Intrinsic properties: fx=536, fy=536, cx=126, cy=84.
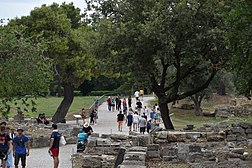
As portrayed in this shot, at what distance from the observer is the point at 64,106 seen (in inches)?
1613

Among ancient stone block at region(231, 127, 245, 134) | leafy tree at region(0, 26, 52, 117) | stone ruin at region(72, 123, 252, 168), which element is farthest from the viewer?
ancient stone block at region(231, 127, 245, 134)

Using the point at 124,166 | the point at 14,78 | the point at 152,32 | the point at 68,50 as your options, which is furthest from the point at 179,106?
the point at 124,166

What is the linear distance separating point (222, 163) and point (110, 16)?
1557 centimetres

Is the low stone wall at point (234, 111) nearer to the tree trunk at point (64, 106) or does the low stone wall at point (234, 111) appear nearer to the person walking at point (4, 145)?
the tree trunk at point (64, 106)

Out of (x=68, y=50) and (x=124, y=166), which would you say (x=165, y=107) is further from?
(x=124, y=166)

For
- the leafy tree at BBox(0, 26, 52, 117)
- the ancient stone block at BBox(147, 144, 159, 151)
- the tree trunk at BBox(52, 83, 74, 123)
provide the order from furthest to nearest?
the tree trunk at BBox(52, 83, 74, 123) < the ancient stone block at BBox(147, 144, 159, 151) < the leafy tree at BBox(0, 26, 52, 117)

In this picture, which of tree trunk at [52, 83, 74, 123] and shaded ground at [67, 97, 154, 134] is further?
tree trunk at [52, 83, 74, 123]

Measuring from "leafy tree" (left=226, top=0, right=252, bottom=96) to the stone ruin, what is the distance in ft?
9.16

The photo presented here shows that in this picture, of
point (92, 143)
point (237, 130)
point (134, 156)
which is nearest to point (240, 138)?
point (237, 130)

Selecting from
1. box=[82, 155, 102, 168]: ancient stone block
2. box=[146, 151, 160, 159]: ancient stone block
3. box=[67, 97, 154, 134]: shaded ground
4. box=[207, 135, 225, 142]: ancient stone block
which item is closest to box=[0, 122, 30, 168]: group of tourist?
box=[82, 155, 102, 168]: ancient stone block

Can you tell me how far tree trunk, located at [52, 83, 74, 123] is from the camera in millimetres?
40438

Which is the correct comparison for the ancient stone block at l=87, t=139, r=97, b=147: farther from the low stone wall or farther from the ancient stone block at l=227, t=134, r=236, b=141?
the low stone wall

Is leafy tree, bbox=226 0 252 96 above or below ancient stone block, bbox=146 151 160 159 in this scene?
above

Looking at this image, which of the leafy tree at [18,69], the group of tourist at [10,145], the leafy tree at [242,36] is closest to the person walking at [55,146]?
the group of tourist at [10,145]
